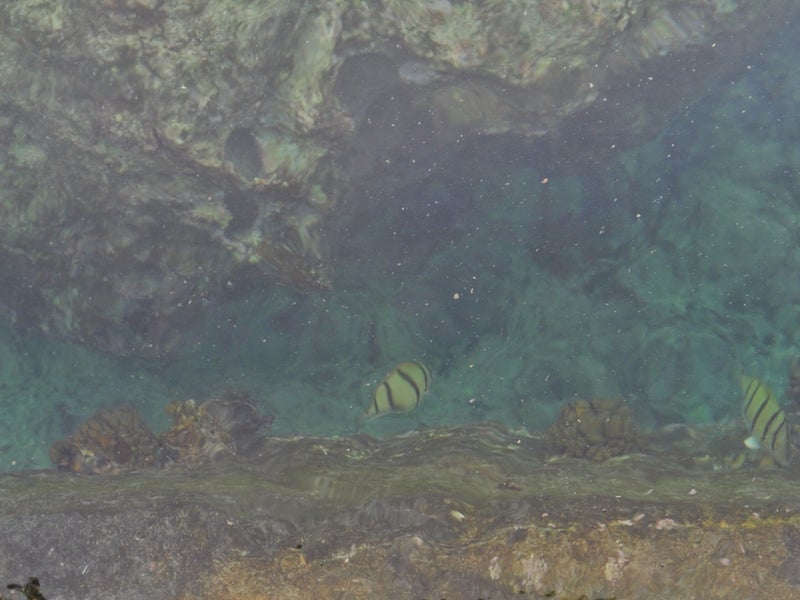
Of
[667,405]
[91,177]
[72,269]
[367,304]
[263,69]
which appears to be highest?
[263,69]

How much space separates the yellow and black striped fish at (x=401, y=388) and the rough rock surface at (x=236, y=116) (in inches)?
92.2

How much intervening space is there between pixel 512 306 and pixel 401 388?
2513 millimetres

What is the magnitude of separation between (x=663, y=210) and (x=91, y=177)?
6.19m

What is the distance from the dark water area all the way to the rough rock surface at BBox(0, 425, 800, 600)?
1559 millimetres

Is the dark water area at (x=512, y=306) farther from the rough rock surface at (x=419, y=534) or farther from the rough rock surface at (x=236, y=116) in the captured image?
the rough rock surface at (x=419, y=534)

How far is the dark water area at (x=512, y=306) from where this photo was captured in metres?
6.18

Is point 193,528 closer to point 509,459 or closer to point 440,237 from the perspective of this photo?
point 509,459

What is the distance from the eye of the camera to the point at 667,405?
593 cm

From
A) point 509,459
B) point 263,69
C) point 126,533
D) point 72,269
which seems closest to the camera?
point 126,533

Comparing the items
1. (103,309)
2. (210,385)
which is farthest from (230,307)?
(103,309)

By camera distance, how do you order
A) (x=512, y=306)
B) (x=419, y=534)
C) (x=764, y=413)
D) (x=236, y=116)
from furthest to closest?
(x=512, y=306)
(x=236, y=116)
(x=764, y=413)
(x=419, y=534)

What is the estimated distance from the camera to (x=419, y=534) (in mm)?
3984

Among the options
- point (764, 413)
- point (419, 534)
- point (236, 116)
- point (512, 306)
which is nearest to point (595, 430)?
point (764, 413)

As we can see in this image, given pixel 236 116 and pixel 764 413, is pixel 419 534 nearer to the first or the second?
pixel 764 413
